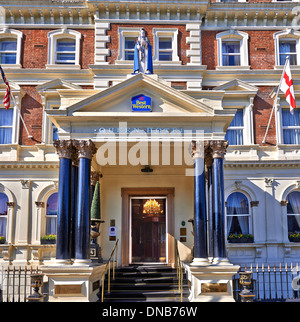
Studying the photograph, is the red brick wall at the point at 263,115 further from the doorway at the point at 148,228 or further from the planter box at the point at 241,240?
the doorway at the point at 148,228

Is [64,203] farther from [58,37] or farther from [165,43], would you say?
[165,43]

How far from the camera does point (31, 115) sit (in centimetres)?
2020

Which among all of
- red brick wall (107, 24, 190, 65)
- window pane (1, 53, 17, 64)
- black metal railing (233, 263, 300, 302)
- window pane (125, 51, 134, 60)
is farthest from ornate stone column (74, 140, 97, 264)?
window pane (1, 53, 17, 64)

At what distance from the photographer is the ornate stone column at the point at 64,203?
1439 centimetres

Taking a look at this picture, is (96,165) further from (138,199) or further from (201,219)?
(201,219)

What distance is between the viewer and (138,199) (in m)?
20.1

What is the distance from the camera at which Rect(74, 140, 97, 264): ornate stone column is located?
1430cm

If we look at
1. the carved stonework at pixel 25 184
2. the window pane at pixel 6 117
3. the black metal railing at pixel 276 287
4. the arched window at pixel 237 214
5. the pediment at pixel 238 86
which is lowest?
the black metal railing at pixel 276 287

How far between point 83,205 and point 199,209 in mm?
3868

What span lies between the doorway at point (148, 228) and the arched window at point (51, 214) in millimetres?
3488

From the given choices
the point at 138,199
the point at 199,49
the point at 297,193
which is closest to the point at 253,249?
the point at 297,193

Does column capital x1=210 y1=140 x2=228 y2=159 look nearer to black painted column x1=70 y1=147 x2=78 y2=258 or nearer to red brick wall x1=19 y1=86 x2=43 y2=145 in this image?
black painted column x1=70 y1=147 x2=78 y2=258

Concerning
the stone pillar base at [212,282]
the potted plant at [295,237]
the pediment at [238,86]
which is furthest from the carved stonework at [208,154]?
the potted plant at [295,237]

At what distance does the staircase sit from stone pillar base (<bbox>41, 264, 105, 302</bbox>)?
1.02 meters
